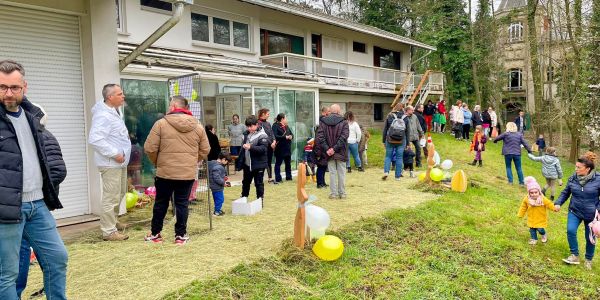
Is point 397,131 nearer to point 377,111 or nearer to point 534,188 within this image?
point 534,188

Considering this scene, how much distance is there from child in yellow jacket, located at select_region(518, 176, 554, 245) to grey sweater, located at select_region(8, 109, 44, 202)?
6027 millimetres

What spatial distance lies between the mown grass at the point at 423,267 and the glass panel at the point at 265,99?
5.22 m

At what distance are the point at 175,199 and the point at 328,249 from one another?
193 centimetres

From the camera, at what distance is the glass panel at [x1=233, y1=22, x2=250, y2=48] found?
15.3 m

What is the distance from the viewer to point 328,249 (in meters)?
5.09

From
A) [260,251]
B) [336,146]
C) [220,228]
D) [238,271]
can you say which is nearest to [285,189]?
[336,146]

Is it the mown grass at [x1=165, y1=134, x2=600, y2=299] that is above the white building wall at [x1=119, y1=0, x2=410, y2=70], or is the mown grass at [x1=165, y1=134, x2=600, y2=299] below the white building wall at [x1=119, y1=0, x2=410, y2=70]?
below

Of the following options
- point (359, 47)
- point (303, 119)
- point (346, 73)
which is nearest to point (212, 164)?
point (303, 119)

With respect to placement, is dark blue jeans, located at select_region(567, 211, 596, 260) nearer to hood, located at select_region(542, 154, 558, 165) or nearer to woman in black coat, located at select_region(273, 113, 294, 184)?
hood, located at select_region(542, 154, 558, 165)

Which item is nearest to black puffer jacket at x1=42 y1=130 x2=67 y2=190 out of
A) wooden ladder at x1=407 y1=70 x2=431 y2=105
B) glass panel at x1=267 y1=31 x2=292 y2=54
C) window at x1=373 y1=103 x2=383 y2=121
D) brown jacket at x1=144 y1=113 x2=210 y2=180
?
brown jacket at x1=144 y1=113 x2=210 y2=180

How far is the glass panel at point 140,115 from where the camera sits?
26.9 ft

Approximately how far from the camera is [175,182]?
205 inches

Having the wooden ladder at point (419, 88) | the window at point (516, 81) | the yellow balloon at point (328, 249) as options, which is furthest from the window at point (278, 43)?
the window at point (516, 81)

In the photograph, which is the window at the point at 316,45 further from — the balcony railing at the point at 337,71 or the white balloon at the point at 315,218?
the white balloon at the point at 315,218
